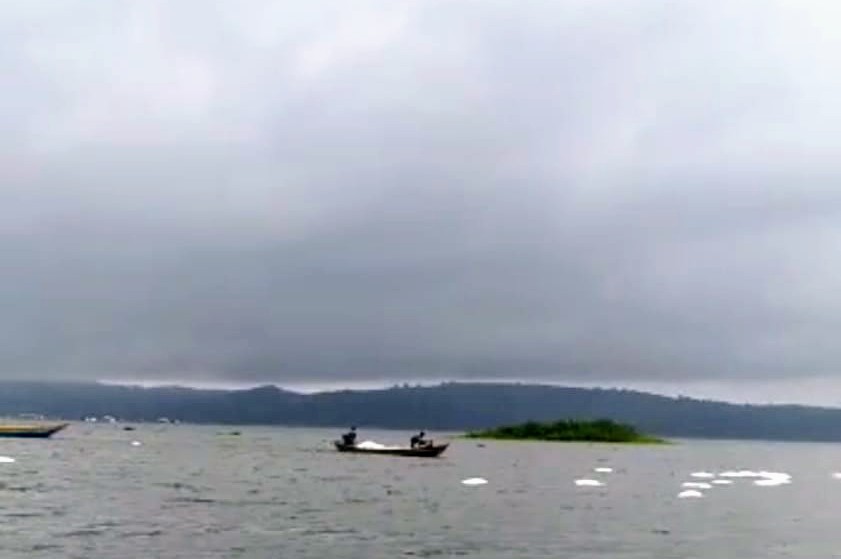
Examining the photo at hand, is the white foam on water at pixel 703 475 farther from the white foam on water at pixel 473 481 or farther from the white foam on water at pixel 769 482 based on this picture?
the white foam on water at pixel 473 481

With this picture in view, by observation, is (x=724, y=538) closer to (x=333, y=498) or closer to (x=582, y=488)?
(x=333, y=498)

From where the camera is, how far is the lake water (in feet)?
174

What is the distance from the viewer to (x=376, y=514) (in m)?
68.9

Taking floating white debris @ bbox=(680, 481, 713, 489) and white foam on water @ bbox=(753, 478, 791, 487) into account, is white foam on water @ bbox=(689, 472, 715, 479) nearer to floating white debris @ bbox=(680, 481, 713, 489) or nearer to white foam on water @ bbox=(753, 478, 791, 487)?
white foam on water @ bbox=(753, 478, 791, 487)

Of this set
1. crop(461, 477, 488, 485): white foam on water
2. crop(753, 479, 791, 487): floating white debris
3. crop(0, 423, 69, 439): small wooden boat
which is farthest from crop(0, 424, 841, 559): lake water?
crop(0, 423, 69, 439): small wooden boat

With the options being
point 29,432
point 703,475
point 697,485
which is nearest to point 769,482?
point 703,475

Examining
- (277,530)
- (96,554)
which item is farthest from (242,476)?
(96,554)

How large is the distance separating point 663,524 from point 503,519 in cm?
876

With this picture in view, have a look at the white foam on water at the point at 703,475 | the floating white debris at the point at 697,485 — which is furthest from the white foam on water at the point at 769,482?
the floating white debris at the point at 697,485

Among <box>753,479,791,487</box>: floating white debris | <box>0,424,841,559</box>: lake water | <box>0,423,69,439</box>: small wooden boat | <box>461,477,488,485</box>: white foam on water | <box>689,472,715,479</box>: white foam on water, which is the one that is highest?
<box>0,423,69,439</box>: small wooden boat

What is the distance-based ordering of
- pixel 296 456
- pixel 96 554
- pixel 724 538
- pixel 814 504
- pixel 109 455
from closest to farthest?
pixel 96 554 < pixel 724 538 < pixel 814 504 < pixel 109 455 < pixel 296 456

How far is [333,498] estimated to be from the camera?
7956 centimetres

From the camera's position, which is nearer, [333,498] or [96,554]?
[96,554]

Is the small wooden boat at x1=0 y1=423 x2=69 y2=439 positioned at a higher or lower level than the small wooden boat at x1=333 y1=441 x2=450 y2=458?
higher
